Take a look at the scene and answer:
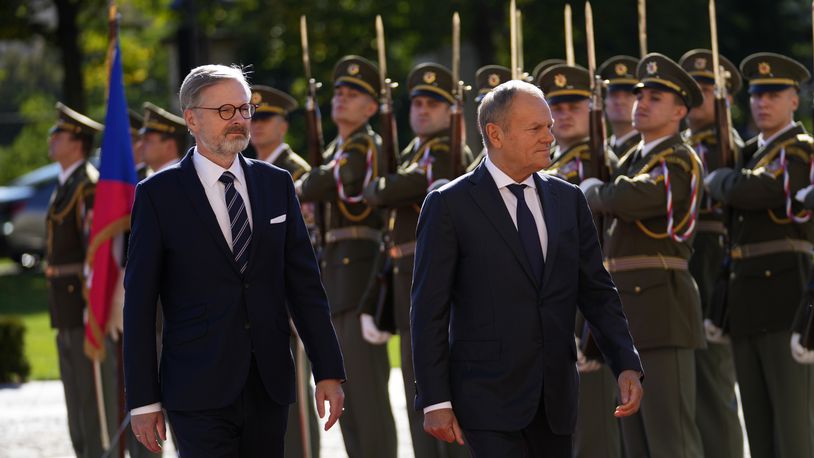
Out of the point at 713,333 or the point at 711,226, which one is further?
the point at 711,226

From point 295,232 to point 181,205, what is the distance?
1.43ft

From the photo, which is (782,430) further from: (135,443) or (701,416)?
(135,443)

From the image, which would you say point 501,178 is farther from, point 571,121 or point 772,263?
point 772,263

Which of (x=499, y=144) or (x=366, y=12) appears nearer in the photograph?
(x=499, y=144)

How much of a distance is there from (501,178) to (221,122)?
993 millimetres

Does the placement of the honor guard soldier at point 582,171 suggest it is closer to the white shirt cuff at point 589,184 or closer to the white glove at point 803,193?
the white shirt cuff at point 589,184

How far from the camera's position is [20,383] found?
14.7 metres

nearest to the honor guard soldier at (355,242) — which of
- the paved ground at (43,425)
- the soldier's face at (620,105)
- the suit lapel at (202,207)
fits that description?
the paved ground at (43,425)

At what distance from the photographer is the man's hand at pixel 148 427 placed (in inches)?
213

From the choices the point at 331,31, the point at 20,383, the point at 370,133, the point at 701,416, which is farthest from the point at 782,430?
the point at 331,31

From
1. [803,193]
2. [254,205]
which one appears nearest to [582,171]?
[803,193]

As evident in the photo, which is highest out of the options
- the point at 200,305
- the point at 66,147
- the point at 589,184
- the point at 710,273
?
the point at 66,147

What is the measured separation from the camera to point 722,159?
8414mm

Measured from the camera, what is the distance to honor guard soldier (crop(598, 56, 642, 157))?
8.70m
